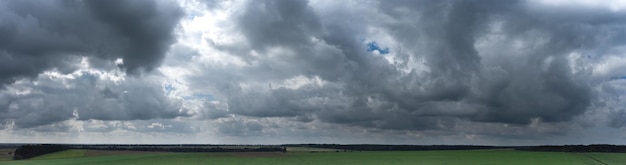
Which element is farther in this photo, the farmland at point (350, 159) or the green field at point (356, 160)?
the farmland at point (350, 159)

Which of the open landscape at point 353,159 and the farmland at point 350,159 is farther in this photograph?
the farmland at point 350,159

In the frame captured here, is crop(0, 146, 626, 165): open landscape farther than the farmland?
No

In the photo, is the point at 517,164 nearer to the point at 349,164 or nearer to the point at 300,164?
the point at 349,164

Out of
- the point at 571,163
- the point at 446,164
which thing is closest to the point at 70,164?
the point at 446,164

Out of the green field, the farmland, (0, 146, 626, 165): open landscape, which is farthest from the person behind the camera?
the farmland

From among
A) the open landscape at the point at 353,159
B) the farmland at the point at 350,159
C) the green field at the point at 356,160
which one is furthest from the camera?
the farmland at the point at 350,159

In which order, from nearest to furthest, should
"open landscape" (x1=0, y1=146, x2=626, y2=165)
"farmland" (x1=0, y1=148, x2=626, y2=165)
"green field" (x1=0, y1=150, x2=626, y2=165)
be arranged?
"open landscape" (x1=0, y1=146, x2=626, y2=165) < "green field" (x1=0, y1=150, x2=626, y2=165) < "farmland" (x1=0, y1=148, x2=626, y2=165)

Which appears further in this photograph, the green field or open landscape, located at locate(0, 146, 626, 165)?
the green field

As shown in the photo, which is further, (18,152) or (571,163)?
(18,152)

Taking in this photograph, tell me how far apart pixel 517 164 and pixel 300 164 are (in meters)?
48.8

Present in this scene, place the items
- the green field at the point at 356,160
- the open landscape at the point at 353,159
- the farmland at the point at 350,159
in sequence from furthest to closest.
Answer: the farmland at the point at 350,159 → the green field at the point at 356,160 → the open landscape at the point at 353,159

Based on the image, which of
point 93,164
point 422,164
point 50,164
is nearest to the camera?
point 422,164

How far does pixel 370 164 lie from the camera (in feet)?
367

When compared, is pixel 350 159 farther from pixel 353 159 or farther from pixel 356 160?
pixel 356 160
